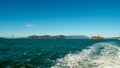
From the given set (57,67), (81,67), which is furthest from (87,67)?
(57,67)

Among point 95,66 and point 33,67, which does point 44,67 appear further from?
point 95,66

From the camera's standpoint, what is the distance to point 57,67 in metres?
14.3

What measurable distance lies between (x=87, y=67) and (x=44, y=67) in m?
3.58

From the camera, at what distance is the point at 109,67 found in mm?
14234

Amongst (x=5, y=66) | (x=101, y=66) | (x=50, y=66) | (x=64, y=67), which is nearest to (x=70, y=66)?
(x=64, y=67)

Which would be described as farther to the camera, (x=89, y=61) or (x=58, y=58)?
(x=58, y=58)

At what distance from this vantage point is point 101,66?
1485cm

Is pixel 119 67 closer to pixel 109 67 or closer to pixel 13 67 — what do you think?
pixel 109 67

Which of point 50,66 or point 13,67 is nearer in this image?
point 13,67

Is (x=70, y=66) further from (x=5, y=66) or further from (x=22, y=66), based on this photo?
(x=5, y=66)

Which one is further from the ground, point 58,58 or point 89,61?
point 58,58

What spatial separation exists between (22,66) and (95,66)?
6141 millimetres

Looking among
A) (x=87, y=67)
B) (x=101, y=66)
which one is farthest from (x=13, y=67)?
(x=101, y=66)

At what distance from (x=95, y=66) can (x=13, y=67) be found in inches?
268
